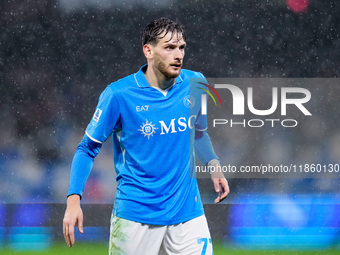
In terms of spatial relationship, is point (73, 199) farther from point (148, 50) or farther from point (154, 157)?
point (148, 50)

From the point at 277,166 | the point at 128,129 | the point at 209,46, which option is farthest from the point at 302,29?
the point at 128,129

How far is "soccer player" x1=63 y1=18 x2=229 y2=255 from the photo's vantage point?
3102mm

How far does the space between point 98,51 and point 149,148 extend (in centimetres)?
817

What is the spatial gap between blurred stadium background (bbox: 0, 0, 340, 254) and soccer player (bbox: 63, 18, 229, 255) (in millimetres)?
7203

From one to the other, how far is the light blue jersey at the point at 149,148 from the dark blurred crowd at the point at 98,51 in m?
7.59

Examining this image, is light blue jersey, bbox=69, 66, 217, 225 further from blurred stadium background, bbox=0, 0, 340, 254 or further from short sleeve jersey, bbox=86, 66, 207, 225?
blurred stadium background, bbox=0, 0, 340, 254

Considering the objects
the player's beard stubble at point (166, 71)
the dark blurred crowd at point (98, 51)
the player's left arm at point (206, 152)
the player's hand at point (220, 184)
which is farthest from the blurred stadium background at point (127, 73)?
the player's beard stubble at point (166, 71)

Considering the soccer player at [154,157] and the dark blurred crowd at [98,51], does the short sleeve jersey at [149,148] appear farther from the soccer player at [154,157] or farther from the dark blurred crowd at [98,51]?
the dark blurred crowd at [98,51]

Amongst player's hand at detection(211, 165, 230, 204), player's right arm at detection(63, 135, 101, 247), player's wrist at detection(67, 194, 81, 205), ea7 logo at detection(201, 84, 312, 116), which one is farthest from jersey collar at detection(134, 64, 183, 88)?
ea7 logo at detection(201, 84, 312, 116)

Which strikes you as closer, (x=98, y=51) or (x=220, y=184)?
(x=220, y=184)

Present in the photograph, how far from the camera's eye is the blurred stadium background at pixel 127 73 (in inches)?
419

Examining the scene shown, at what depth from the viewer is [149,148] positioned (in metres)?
3.15

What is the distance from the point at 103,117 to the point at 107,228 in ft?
23.4

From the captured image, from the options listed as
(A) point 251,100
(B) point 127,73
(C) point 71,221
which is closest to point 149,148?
(C) point 71,221
